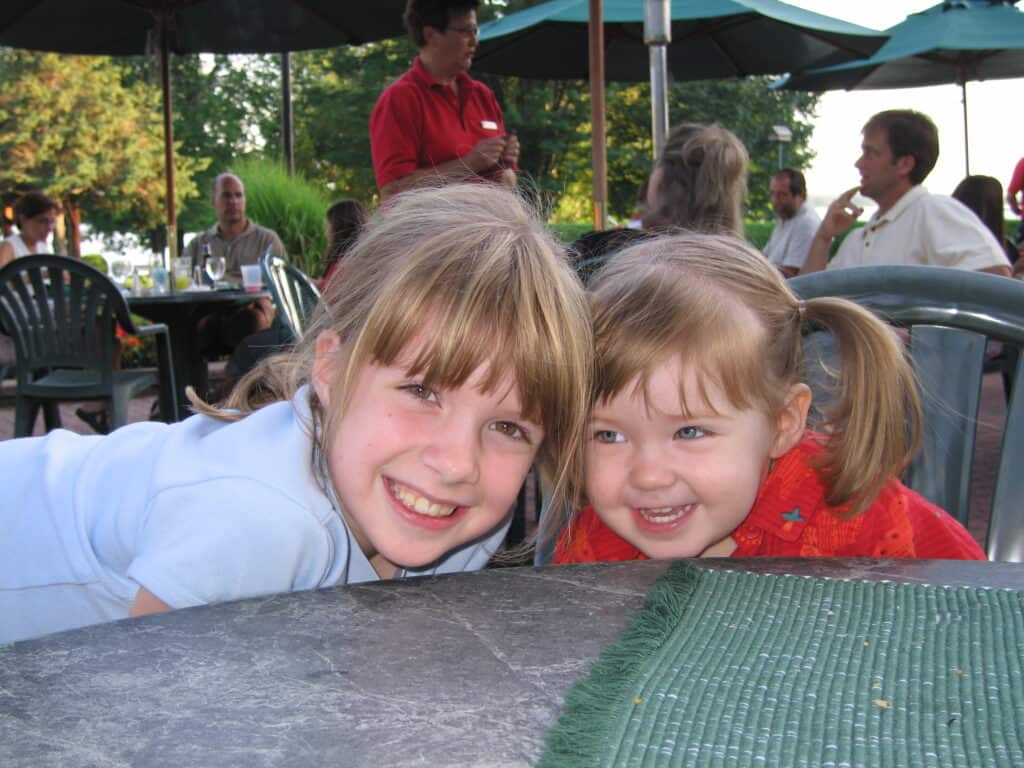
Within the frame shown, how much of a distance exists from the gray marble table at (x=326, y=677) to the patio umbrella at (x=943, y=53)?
29.1 ft

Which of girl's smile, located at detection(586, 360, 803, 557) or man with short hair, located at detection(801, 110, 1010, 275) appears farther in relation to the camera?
man with short hair, located at detection(801, 110, 1010, 275)

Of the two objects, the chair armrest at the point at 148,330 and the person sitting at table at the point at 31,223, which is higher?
the person sitting at table at the point at 31,223

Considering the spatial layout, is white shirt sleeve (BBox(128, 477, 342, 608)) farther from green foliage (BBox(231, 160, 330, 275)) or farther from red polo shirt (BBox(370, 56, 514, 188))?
green foliage (BBox(231, 160, 330, 275))

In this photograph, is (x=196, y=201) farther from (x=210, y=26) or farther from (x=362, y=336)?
(x=362, y=336)

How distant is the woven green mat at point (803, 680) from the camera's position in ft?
1.69

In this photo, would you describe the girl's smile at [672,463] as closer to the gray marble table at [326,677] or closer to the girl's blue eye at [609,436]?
the girl's blue eye at [609,436]

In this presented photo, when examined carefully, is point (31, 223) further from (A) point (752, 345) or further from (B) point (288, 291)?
(A) point (752, 345)

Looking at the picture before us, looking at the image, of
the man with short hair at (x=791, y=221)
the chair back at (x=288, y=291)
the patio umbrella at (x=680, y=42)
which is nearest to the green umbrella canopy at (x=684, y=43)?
the patio umbrella at (x=680, y=42)

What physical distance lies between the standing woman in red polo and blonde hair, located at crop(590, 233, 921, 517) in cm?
231

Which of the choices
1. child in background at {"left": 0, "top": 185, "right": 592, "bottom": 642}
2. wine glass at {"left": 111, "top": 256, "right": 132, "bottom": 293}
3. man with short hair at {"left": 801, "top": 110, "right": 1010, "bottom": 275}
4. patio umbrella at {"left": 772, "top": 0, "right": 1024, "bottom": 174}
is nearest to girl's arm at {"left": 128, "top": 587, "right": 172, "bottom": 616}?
child in background at {"left": 0, "top": 185, "right": 592, "bottom": 642}

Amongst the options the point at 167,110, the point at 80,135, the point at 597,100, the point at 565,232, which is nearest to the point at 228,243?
the point at 167,110

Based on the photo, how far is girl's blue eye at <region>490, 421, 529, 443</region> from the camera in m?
1.37

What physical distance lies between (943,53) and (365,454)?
11109mm

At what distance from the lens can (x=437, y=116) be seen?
4.04 m
